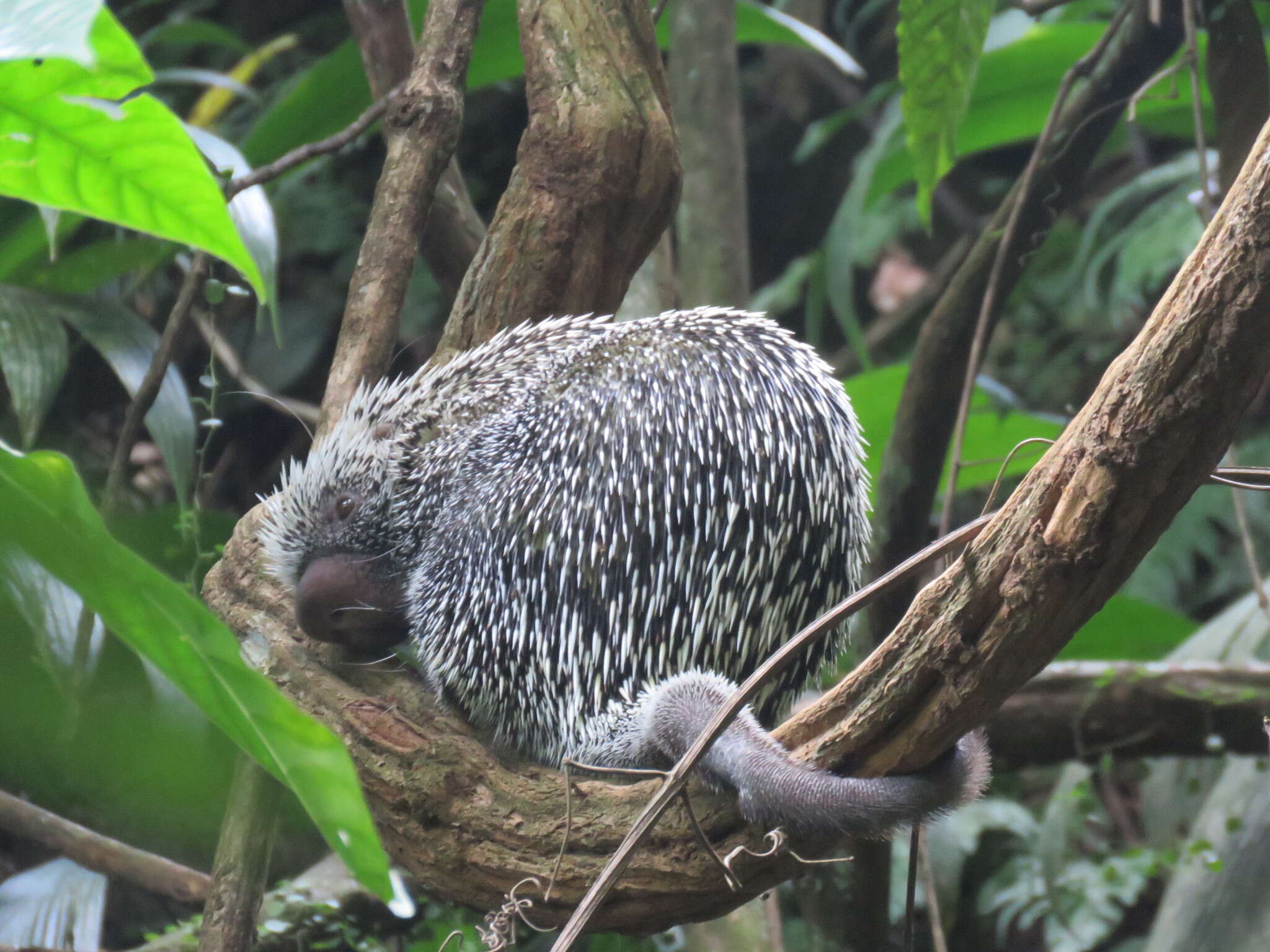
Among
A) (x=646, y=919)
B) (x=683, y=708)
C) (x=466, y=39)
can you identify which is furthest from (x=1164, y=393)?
(x=466, y=39)

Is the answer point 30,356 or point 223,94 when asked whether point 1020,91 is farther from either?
point 223,94

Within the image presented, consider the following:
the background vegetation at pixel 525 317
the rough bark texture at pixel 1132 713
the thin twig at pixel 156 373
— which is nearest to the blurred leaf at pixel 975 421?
the background vegetation at pixel 525 317

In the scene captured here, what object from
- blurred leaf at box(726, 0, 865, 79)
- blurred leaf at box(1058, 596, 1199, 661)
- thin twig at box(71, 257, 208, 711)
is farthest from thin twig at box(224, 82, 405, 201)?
blurred leaf at box(1058, 596, 1199, 661)

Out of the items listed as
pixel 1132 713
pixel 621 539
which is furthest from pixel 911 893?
pixel 1132 713

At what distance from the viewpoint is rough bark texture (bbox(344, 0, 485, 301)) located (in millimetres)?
1901

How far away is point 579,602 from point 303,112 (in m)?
1.55

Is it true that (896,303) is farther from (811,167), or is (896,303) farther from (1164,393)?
(1164,393)

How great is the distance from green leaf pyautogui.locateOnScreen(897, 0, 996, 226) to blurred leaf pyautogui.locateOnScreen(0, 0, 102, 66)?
1346 mm

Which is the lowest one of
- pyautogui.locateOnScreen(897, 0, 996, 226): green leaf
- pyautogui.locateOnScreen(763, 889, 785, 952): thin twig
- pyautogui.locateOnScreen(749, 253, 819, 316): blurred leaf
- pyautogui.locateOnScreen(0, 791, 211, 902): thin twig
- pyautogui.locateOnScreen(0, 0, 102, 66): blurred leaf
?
pyautogui.locateOnScreen(763, 889, 785, 952): thin twig

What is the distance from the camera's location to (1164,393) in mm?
710

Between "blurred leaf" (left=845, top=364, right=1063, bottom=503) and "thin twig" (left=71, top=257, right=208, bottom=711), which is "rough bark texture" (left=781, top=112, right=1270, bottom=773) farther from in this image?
"blurred leaf" (left=845, top=364, right=1063, bottom=503)

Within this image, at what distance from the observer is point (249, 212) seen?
6.15 ft

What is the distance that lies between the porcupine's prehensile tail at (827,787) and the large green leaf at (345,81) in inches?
63.6

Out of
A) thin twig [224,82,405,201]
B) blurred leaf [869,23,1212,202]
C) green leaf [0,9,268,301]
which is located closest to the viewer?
green leaf [0,9,268,301]
